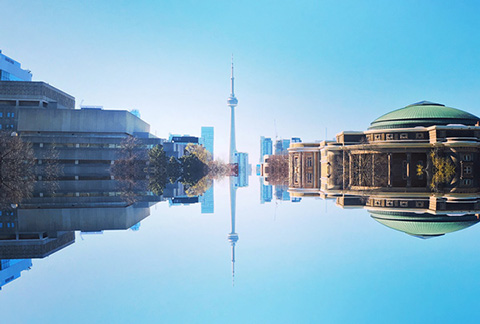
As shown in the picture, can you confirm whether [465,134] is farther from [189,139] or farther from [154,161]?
[189,139]

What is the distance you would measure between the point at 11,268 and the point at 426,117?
157ft

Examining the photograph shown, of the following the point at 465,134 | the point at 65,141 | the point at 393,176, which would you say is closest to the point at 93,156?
the point at 65,141

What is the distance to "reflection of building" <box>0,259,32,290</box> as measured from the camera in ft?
46.7

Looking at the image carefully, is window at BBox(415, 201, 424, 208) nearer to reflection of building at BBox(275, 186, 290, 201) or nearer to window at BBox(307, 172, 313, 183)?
reflection of building at BBox(275, 186, 290, 201)

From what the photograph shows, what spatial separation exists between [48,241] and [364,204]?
1190 inches

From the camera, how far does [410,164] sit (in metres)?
45.5

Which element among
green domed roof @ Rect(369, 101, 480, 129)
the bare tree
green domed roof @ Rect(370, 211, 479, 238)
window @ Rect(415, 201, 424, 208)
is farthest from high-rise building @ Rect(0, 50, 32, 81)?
window @ Rect(415, 201, 424, 208)

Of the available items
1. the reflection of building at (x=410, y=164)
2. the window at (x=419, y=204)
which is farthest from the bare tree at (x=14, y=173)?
the window at (x=419, y=204)

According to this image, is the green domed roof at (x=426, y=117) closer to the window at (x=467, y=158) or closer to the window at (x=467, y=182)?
the window at (x=467, y=158)

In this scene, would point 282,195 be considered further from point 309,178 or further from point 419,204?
point 419,204

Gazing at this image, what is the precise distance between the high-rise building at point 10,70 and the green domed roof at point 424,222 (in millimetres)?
99753

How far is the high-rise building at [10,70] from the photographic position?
93.5 meters

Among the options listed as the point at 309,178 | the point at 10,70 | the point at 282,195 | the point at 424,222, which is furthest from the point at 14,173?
the point at 424,222

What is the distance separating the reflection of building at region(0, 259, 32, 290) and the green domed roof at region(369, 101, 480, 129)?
4537 centimetres
